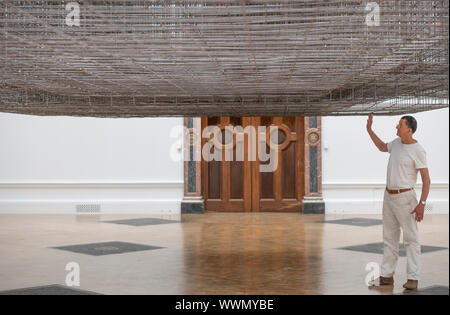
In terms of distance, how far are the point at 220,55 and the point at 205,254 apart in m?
3.03

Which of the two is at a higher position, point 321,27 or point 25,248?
point 321,27

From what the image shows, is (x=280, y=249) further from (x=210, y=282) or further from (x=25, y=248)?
(x=25, y=248)

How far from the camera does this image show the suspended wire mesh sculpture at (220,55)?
3604 millimetres

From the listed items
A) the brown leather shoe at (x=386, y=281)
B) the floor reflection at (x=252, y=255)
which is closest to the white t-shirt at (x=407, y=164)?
the brown leather shoe at (x=386, y=281)

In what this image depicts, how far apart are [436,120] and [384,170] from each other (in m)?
1.36

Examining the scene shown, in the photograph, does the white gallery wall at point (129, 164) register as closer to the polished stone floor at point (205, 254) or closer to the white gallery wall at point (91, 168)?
the white gallery wall at point (91, 168)

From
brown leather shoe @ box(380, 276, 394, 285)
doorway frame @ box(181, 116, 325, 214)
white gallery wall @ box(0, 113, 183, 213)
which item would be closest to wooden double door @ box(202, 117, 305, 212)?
doorway frame @ box(181, 116, 325, 214)

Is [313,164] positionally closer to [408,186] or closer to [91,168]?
[91,168]

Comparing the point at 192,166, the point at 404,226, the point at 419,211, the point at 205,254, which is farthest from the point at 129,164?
the point at 419,211

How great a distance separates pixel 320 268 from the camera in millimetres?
5957

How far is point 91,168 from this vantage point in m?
12.3

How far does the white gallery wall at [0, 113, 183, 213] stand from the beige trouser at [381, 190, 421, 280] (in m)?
7.50

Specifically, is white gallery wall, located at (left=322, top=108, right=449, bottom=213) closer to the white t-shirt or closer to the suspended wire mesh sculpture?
the suspended wire mesh sculpture
